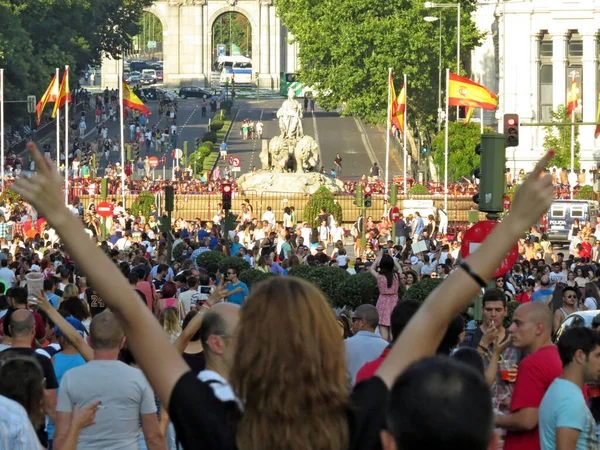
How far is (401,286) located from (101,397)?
11.1 metres

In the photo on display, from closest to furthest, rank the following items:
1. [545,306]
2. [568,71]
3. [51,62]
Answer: [545,306]
[568,71]
[51,62]

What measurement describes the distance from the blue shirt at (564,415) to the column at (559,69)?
58.5 m

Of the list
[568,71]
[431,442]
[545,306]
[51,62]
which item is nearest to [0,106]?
[51,62]

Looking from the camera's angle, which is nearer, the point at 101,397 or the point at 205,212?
the point at 101,397

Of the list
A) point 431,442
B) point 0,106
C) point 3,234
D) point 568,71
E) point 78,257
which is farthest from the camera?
point 568,71

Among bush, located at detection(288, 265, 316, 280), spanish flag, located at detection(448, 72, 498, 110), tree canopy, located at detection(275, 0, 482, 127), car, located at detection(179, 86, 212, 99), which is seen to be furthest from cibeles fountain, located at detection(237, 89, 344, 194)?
car, located at detection(179, 86, 212, 99)

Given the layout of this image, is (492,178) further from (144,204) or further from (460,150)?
(460,150)

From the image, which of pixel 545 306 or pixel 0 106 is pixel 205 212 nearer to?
pixel 0 106

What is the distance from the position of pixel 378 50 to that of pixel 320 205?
19766mm

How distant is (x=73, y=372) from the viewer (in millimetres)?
6961

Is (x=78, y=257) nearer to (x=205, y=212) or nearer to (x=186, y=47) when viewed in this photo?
(x=205, y=212)

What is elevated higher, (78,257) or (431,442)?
(78,257)

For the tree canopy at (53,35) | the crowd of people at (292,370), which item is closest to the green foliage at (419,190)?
the tree canopy at (53,35)

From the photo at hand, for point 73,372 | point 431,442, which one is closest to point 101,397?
point 73,372
